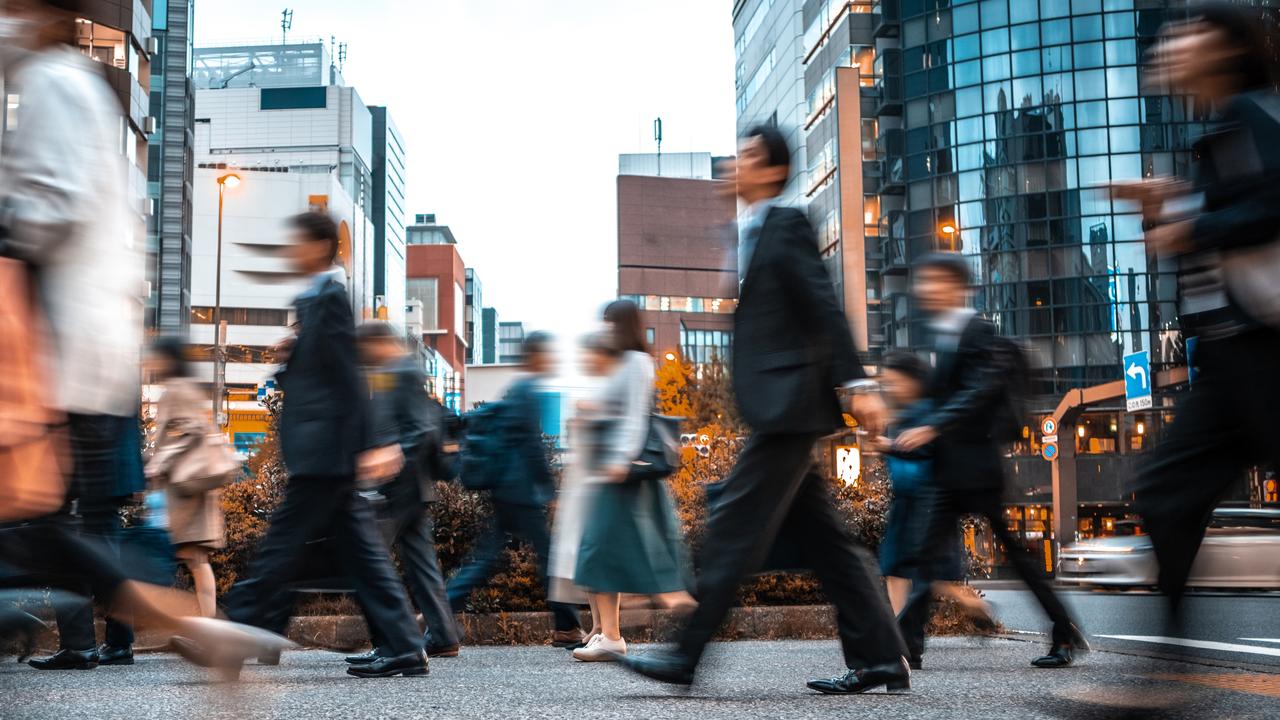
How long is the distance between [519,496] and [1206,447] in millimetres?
5149

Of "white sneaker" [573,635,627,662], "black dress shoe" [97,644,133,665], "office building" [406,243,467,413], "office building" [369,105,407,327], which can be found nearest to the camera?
"white sneaker" [573,635,627,662]

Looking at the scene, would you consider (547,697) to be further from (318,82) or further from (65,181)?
(318,82)

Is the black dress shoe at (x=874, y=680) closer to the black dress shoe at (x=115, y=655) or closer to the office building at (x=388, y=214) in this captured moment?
the black dress shoe at (x=115, y=655)

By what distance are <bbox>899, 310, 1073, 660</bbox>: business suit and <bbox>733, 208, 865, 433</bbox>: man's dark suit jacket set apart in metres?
1.55

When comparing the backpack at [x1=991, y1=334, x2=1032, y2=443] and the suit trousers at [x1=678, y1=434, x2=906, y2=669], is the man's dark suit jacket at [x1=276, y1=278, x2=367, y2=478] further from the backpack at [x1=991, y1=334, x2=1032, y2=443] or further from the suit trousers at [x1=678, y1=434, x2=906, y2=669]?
the backpack at [x1=991, y1=334, x2=1032, y2=443]

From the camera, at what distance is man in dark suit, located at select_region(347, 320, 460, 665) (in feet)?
24.4

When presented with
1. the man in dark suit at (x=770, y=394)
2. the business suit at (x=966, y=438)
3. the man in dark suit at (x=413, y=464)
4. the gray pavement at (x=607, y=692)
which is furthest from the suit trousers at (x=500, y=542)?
the man in dark suit at (x=770, y=394)

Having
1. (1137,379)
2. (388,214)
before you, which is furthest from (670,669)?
(388,214)

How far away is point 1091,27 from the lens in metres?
56.6

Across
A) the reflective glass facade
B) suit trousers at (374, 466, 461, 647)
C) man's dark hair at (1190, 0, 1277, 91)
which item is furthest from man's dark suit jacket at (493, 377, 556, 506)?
the reflective glass facade

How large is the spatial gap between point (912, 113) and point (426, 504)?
54.5 meters

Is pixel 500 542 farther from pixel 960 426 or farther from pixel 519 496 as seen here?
pixel 960 426

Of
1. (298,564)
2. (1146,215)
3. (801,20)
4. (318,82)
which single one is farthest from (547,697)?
(318,82)

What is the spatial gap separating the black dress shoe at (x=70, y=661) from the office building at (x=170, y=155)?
7767 centimetres
